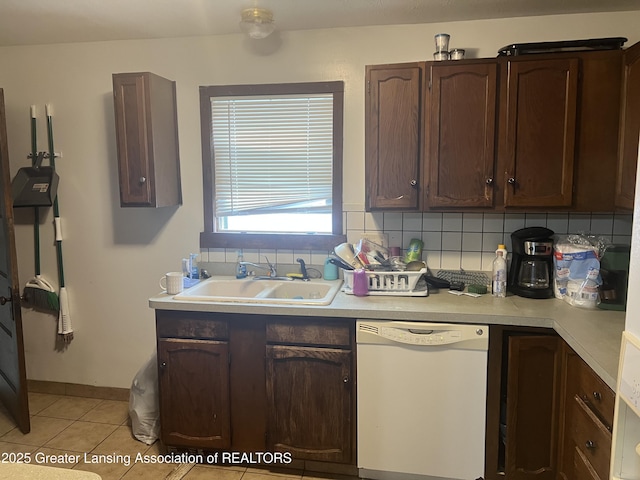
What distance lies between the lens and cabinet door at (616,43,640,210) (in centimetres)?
206

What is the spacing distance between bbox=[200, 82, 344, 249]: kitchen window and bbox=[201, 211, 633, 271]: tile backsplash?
0.20 m

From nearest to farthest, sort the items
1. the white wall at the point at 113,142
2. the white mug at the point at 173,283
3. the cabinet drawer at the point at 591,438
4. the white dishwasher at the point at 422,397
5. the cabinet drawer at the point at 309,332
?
the cabinet drawer at the point at 591,438 < the white dishwasher at the point at 422,397 < the cabinet drawer at the point at 309,332 < the white mug at the point at 173,283 < the white wall at the point at 113,142

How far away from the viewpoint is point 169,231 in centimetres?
302

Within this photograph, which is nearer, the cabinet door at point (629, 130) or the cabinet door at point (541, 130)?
the cabinet door at point (629, 130)

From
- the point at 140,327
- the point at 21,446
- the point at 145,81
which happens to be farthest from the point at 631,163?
the point at 21,446

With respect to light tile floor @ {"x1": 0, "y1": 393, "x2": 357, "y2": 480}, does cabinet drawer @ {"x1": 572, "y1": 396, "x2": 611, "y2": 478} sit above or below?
above

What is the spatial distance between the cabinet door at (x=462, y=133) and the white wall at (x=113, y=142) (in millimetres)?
387

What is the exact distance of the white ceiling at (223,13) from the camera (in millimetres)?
2318

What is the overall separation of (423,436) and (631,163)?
60.2 inches

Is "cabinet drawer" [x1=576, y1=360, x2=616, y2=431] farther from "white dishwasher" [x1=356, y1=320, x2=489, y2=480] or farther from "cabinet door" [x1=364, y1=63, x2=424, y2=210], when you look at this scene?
"cabinet door" [x1=364, y1=63, x2=424, y2=210]

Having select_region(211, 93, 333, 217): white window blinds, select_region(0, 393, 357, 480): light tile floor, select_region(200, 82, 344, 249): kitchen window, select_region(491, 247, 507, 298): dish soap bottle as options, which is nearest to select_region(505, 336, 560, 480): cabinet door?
select_region(491, 247, 507, 298): dish soap bottle

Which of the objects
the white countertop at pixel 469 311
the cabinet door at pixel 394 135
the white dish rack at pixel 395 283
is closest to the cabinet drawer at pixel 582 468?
the white countertop at pixel 469 311

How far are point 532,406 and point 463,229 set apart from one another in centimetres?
99

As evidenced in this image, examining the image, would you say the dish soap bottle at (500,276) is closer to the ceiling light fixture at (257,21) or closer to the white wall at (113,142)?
the white wall at (113,142)
